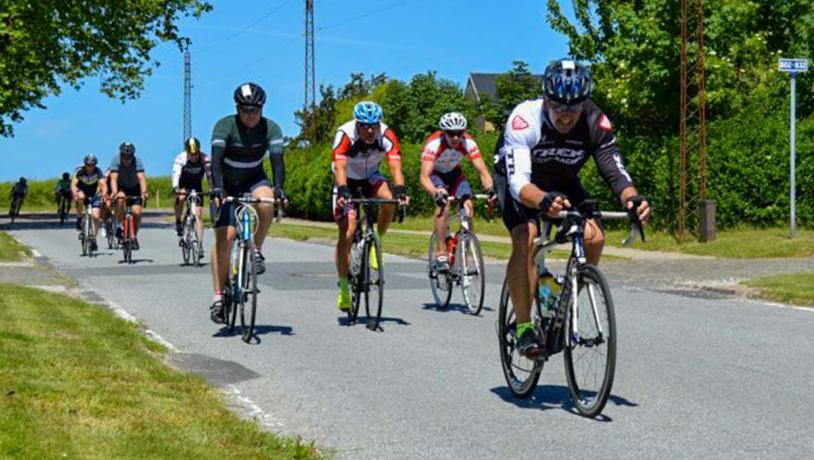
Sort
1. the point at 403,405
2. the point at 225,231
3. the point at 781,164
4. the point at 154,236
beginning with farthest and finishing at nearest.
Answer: the point at 154,236, the point at 781,164, the point at 225,231, the point at 403,405

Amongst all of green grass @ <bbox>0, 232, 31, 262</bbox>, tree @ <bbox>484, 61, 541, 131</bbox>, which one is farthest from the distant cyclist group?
tree @ <bbox>484, 61, 541, 131</bbox>

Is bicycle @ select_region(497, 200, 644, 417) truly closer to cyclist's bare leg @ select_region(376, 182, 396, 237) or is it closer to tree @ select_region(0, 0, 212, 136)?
cyclist's bare leg @ select_region(376, 182, 396, 237)

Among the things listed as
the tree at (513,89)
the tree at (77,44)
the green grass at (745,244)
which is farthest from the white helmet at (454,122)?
the tree at (513,89)

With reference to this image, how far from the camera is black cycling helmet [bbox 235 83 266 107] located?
35.0 ft

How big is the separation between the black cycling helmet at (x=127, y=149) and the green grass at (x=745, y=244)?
1000 cm

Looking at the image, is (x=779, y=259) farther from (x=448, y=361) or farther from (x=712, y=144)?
(x=448, y=361)

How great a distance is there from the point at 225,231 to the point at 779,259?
1184cm

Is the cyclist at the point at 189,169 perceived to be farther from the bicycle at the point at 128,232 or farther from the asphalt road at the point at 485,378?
the asphalt road at the point at 485,378

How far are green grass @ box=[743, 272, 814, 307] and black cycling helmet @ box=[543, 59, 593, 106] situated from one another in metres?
7.79

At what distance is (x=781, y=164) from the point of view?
25.5 meters

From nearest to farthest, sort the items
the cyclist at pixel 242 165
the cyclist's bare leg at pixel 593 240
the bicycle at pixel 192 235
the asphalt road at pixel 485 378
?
the asphalt road at pixel 485 378 → the cyclist's bare leg at pixel 593 240 → the cyclist at pixel 242 165 → the bicycle at pixel 192 235

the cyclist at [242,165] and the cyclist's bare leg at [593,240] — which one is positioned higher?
the cyclist at [242,165]

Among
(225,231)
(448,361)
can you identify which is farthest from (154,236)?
(448,361)

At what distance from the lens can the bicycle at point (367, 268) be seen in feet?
37.7
